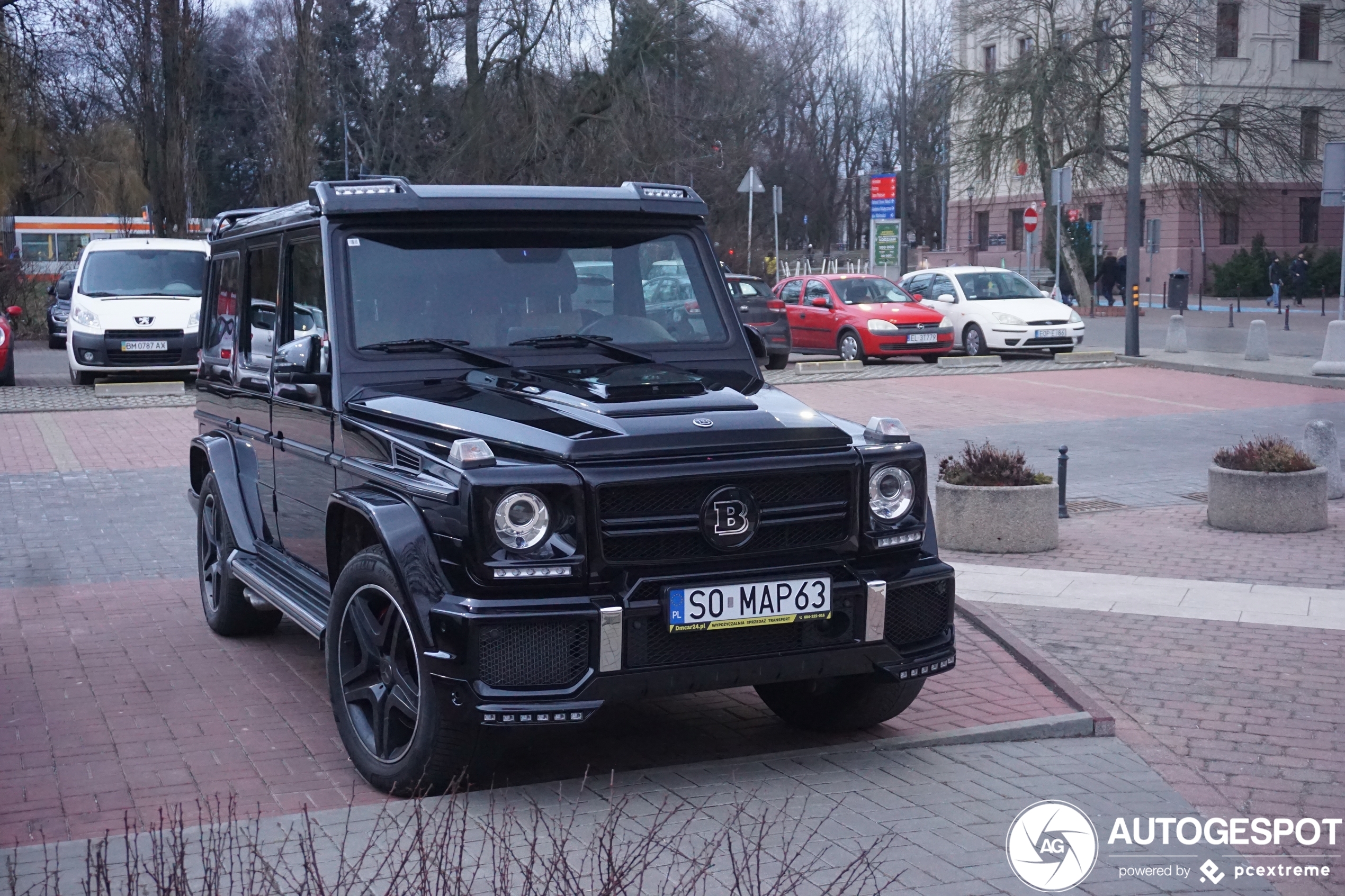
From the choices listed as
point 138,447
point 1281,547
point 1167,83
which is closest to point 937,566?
point 1281,547

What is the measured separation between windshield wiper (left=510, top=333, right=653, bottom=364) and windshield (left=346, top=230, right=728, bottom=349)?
2 centimetres

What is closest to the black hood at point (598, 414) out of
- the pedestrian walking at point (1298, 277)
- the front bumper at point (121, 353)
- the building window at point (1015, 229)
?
the front bumper at point (121, 353)

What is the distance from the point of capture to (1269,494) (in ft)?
34.2

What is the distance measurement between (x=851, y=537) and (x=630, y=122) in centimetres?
3773

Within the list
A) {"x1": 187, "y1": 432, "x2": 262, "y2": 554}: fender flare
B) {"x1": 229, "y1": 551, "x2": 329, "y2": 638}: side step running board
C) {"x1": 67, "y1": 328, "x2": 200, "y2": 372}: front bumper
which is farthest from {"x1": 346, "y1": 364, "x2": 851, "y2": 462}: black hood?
{"x1": 67, "y1": 328, "x2": 200, "y2": 372}: front bumper

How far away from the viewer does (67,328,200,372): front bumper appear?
21.6m

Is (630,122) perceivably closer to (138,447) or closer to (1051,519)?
(138,447)

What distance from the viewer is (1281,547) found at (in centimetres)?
990

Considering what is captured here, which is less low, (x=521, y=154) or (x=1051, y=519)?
(x=521, y=154)

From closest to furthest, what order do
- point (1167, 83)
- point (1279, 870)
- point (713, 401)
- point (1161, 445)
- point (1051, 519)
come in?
point (1279, 870)
point (713, 401)
point (1051, 519)
point (1161, 445)
point (1167, 83)

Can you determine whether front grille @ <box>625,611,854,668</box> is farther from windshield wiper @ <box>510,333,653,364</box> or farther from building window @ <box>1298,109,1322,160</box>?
building window @ <box>1298,109,1322,160</box>

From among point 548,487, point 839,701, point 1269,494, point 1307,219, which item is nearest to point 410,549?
point 548,487

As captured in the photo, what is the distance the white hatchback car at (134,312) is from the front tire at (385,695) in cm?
1692

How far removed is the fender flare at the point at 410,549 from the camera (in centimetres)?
470
